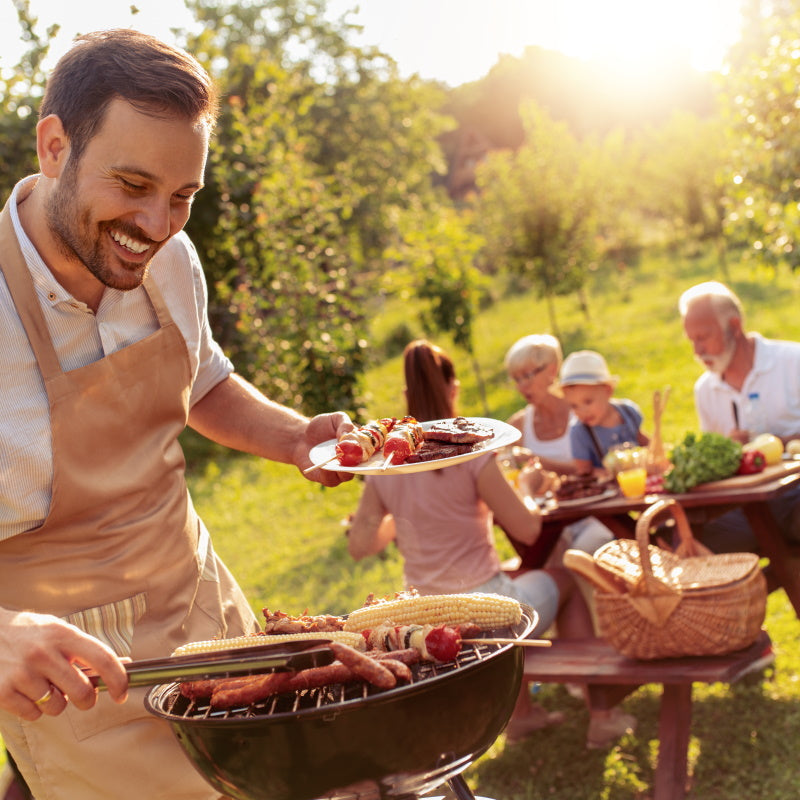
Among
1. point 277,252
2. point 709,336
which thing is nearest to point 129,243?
point 709,336

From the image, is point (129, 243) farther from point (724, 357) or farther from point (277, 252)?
→ point (277, 252)

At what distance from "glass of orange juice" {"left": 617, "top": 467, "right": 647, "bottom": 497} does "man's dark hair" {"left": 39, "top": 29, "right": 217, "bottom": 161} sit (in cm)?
339

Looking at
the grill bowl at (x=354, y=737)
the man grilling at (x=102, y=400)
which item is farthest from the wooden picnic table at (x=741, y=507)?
the grill bowl at (x=354, y=737)

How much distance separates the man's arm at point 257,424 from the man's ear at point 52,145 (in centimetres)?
83

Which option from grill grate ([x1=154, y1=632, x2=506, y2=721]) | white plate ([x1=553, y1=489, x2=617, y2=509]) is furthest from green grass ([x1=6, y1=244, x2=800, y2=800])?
white plate ([x1=553, y1=489, x2=617, y2=509])

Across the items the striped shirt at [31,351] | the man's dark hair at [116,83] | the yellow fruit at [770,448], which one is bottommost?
the yellow fruit at [770,448]

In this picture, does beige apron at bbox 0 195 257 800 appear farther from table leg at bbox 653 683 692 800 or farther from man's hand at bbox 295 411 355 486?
table leg at bbox 653 683 692 800

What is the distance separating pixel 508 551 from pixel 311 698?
6.14 metres

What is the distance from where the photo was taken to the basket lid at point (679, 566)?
4.05 meters

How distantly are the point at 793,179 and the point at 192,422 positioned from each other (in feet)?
21.0

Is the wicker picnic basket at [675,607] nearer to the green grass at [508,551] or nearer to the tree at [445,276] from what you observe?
the green grass at [508,551]

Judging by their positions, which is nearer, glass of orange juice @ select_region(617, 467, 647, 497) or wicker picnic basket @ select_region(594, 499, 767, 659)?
wicker picnic basket @ select_region(594, 499, 767, 659)

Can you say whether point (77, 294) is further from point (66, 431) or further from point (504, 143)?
point (504, 143)

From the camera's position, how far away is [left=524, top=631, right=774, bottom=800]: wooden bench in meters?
3.94
